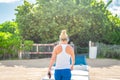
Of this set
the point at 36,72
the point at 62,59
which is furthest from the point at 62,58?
the point at 36,72

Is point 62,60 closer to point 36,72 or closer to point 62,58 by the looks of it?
point 62,58

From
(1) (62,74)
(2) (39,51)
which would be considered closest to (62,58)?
(1) (62,74)

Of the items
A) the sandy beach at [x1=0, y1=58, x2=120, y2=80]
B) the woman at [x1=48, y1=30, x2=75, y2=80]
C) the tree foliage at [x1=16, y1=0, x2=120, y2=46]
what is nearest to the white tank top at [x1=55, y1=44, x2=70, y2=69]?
the woman at [x1=48, y1=30, x2=75, y2=80]

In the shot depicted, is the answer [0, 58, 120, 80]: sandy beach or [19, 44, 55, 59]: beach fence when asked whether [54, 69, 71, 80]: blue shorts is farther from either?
[19, 44, 55, 59]: beach fence

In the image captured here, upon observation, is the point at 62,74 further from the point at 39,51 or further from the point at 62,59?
the point at 39,51

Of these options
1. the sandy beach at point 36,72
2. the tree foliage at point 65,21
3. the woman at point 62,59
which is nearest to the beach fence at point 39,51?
the tree foliage at point 65,21

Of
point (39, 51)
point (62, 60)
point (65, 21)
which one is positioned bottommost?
point (39, 51)

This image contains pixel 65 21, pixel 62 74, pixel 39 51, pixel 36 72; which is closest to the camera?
pixel 62 74

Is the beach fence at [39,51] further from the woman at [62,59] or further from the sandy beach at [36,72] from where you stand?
the woman at [62,59]

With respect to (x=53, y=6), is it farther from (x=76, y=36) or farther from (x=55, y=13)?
(x=76, y=36)

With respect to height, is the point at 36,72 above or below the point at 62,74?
below

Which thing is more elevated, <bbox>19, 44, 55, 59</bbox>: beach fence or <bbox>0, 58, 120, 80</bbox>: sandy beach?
<bbox>19, 44, 55, 59</bbox>: beach fence

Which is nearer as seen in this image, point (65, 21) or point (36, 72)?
point (36, 72)

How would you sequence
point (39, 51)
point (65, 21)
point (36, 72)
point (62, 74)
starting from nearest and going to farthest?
1. point (62, 74)
2. point (36, 72)
3. point (39, 51)
4. point (65, 21)
